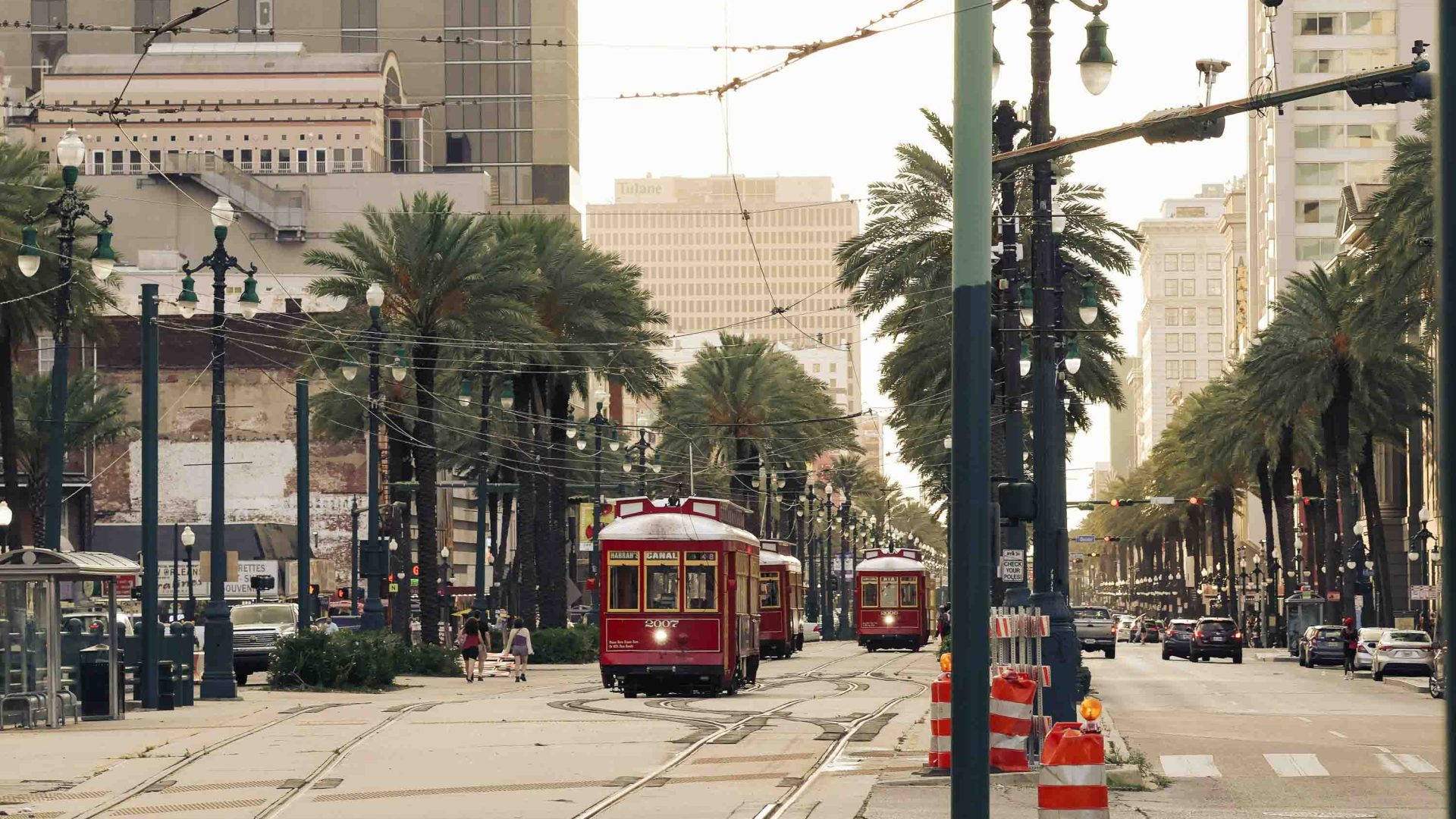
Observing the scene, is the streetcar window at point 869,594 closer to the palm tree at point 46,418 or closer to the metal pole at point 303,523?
the palm tree at point 46,418

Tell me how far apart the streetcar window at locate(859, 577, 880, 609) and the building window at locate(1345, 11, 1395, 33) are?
8038 centimetres

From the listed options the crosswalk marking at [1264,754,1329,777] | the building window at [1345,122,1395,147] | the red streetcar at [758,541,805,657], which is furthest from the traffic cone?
the building window at [1345,122,1395,147]

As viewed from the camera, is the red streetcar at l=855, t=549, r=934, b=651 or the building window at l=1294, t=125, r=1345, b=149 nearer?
the red streetcar at l=855, t=549, r=934, b=651

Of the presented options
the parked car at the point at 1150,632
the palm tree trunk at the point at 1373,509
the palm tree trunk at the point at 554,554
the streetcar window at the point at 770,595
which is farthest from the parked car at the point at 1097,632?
the parked car at the point at 1150,632

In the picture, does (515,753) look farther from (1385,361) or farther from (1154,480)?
(1154,480)

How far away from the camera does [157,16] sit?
5546 inches

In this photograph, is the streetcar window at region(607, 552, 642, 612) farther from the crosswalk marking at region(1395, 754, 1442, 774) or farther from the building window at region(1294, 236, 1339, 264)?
the building window at region(1294, 236, 1339, 264)

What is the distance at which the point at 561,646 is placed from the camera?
2228 inches

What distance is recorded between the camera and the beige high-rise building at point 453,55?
14262 cm

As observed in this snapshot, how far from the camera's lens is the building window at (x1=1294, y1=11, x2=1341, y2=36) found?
138m

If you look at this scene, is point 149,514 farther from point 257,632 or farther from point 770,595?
point 770,595

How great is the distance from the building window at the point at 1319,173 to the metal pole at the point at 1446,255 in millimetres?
138314

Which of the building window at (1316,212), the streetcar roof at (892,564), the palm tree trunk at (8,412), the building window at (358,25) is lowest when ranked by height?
the streetcar roof at (892,564)

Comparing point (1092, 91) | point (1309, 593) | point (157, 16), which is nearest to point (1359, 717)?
point (1092, 91)
